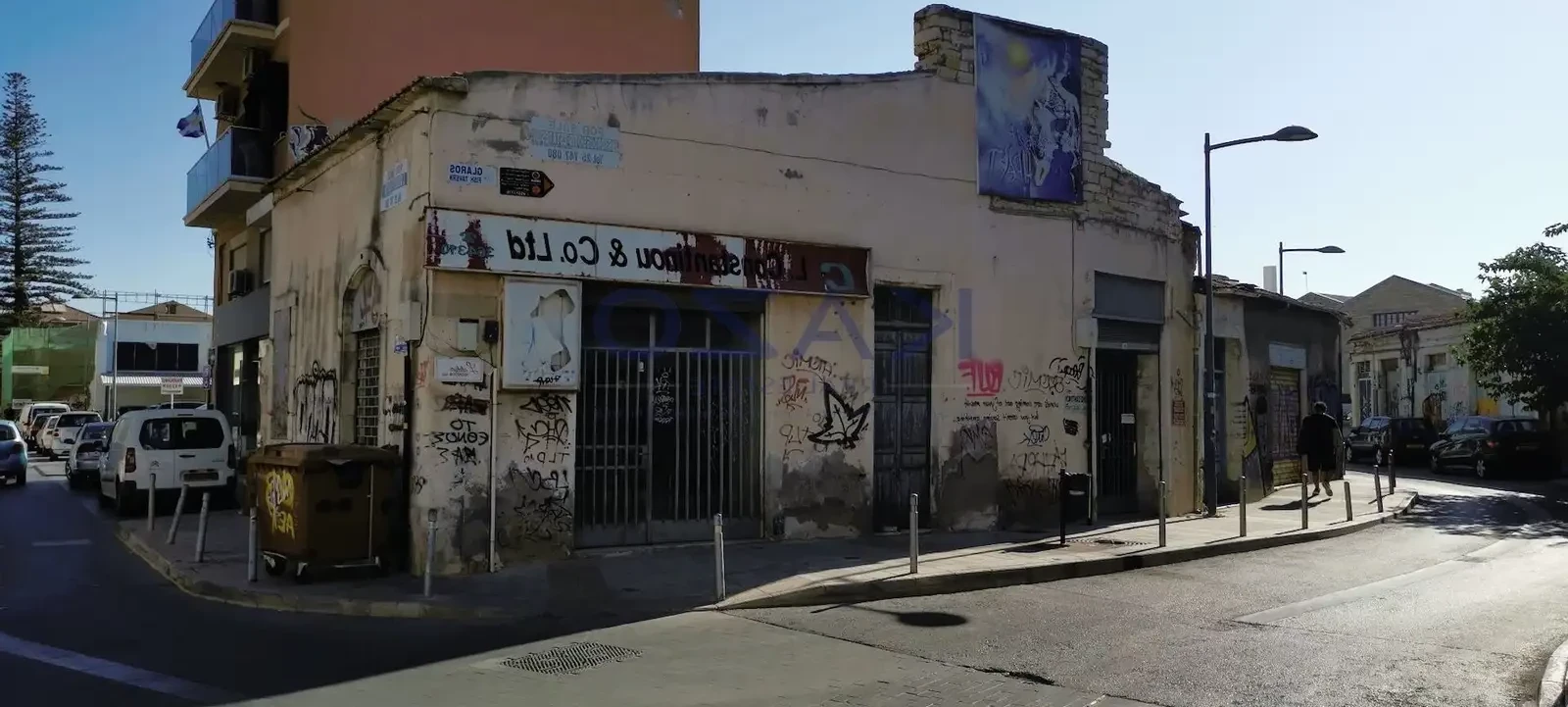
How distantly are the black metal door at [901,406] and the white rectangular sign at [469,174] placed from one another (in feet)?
16.9

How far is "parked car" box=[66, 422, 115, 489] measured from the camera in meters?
23.0

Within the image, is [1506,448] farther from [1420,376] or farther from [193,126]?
[193,126]

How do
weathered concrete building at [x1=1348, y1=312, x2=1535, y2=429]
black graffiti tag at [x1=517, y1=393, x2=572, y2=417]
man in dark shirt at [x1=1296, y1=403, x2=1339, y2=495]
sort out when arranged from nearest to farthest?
black graffiti tag at [x1=517, y1=393, x2=572, y2=417] → man in dark shirt at [x1=1296, y1=403, x2=1339, y2=495] → weathered concrete building at [x1=1348, y1=312, x2=1535, y2=429]

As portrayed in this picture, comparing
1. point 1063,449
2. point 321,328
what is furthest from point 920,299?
point 321,328

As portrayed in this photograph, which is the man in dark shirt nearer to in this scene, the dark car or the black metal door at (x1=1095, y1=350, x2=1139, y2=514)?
the black metal door at (x1=1095, y1=350, x2=1139, y2=514)

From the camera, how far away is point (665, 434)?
1238 centimetres

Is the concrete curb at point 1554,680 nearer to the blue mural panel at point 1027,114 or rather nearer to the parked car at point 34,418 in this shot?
the blue mural panel at point 1027,114

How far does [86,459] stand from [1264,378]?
24330 millimetres

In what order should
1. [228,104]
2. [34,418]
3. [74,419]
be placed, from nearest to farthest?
[228,104] < [74,419] < [34,418]

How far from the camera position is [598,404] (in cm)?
1195

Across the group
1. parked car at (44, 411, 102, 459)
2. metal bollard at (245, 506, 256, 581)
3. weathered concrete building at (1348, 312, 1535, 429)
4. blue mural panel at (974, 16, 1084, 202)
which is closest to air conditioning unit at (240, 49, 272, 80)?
metal bollard at (245, 506, 256, 581)

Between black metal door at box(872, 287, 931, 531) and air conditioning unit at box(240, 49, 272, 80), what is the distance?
15.4 m

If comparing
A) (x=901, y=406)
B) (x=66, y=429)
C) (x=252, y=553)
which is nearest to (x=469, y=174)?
(x=252, y=553)

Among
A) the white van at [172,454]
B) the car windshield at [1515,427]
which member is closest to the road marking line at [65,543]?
the white van at [172,454]
